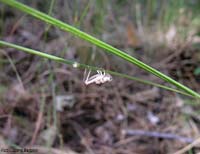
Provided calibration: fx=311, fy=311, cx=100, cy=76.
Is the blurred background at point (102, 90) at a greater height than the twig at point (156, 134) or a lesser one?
greater

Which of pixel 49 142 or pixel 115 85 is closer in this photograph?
pixel 49 142

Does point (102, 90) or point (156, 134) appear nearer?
point (156, 134)

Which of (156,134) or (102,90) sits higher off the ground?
(102,90)

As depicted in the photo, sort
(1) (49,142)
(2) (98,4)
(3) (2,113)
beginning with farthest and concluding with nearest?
(2) (98,4) → (3) (2,113) → (1) (49,142)

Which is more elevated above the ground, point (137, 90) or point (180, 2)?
point (180, 2)

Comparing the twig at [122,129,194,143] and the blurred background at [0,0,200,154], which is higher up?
the blurred background at [0,0,200,154]

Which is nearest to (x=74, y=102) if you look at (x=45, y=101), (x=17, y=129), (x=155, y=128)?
(x=45, y=101)

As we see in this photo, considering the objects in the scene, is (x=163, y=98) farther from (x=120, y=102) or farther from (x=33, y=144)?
(x=33, y=144)

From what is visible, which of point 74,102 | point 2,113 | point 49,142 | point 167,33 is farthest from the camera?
point 167,33
